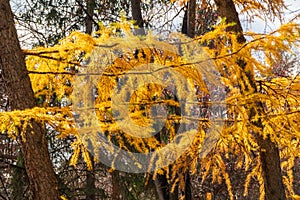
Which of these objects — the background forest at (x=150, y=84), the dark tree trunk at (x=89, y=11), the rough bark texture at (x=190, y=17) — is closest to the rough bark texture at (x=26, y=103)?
the background forest at (x=150, y=84)

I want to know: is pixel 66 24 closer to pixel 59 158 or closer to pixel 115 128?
pixel 59 158

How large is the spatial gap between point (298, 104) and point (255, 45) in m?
1.68

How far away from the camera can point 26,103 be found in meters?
4.09

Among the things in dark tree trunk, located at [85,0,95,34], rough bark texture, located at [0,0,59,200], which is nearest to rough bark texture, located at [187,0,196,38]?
dark tree trunk, located at [85,0,95,34]

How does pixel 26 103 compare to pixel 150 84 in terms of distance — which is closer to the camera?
pixel 26 103

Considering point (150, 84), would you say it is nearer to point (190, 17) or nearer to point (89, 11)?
point (190, 17)

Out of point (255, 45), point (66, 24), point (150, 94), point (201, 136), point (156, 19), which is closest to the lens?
point (255, 45)

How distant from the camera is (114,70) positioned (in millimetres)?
4344

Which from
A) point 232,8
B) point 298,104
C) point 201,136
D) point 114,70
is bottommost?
point 201,136

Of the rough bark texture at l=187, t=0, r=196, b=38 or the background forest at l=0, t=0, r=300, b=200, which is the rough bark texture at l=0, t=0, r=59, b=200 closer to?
the background forest at l=0, t=0, r=300, b=200

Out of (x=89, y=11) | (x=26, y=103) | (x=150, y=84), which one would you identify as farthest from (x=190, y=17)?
(x=26, y=103)

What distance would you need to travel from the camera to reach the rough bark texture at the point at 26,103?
398cm

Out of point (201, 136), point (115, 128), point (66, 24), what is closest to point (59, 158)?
point (66, 24)

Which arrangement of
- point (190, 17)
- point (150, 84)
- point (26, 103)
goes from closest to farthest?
1. point (26, 103)
2. point (150, 84)
3. point (190, 17)
